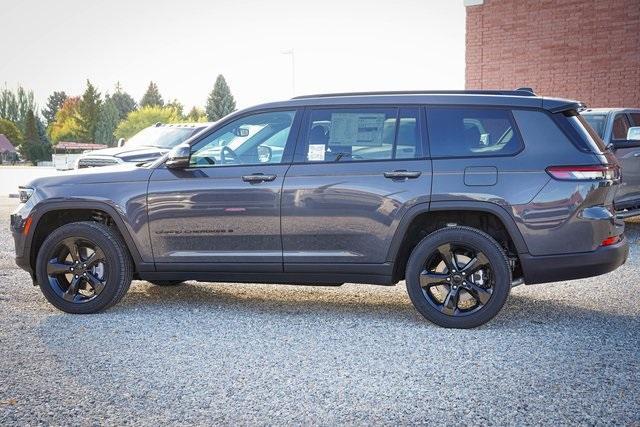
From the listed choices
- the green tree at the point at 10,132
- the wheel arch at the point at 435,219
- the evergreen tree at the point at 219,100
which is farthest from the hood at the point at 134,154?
the green tree at the point at 10,132

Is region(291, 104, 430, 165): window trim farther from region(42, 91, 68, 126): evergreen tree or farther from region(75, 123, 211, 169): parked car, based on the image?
region(42, 91, 68, 126): evergreen tree

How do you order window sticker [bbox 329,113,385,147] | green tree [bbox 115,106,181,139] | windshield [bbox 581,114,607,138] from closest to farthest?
window sticker [bbox 329,113,385,147] < windshield [bbox 581,114,607,138] < green tree [bbox 115,106,181,139]

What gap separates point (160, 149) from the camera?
47.8ft

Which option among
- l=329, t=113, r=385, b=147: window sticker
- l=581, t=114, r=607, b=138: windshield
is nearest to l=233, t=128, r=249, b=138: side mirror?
l=329, t=113, r=385, b=147: window sticker

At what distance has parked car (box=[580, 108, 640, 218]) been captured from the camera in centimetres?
1102

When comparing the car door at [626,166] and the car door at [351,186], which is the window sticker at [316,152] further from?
the car door at [626,166]

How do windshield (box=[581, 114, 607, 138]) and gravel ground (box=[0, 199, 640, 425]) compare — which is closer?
gravel ground (box=[0, 199, 640, 425])

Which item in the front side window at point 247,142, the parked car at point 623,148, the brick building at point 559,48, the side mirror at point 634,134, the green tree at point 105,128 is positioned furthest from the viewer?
the green tree at point 105,128

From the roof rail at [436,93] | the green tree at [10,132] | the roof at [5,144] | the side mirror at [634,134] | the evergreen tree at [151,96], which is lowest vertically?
the roof at [5,144]

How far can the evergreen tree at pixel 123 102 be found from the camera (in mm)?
150875

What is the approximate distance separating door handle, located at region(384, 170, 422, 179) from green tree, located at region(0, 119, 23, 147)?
128750mm

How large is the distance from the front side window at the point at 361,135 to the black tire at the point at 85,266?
1.74 m

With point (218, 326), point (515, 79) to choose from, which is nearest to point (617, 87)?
point (515, 79)

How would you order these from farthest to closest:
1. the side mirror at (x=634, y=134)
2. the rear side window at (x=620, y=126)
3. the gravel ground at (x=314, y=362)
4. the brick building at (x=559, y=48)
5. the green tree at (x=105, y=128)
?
1. the green tree at (x=105, y=128)
2. the brick building at (x=559, y=48)
3. the rear side window at (x=620, y=126)
4. the side mirror at (x=634, y=134)
5. the gravel ground at (x=314, y=362)
